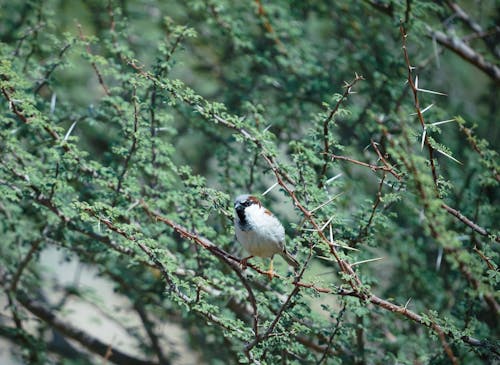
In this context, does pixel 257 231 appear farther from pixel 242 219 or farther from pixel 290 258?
pixel 290 258

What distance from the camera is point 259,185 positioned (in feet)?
19.0

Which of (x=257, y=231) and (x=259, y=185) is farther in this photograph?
(x=259, y=185)

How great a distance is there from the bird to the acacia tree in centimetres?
10

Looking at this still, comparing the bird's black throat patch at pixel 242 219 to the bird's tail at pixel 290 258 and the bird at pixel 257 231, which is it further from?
the bird's tail at pixel 290 258

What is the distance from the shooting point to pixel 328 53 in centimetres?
685

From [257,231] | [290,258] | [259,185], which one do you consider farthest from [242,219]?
[259,185]

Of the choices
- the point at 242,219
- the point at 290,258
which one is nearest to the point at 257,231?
the point at 242,219

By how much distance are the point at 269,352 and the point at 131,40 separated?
15.1ft

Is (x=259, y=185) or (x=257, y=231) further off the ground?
(x=257, y=231)

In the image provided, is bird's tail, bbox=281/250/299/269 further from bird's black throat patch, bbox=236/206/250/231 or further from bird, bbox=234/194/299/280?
bird's black throat patch, bbox=236/206/250/231

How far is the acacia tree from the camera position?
3.63 metres

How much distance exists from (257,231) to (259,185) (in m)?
1.76

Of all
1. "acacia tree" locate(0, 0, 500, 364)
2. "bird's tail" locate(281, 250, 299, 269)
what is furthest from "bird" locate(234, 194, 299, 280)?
"acacia tree" locate(0, 0, 500, 364)

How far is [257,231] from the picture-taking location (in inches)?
160
